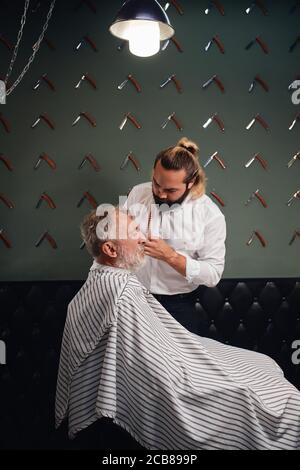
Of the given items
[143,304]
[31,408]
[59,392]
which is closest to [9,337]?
[31,408]

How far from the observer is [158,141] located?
302 cm

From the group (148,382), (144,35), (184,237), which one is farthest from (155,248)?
(144,35)

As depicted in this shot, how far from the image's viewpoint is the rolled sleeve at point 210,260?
250 centimetres

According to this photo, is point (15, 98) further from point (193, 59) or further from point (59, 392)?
point (59, 392)

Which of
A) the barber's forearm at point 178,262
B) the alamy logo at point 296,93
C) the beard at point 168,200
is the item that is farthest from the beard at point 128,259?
the alamy logo at point 296,93

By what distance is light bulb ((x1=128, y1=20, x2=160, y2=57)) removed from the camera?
Result: 231 cm

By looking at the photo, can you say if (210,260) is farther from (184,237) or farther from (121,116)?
(121,116)

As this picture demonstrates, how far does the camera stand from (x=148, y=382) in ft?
6.36

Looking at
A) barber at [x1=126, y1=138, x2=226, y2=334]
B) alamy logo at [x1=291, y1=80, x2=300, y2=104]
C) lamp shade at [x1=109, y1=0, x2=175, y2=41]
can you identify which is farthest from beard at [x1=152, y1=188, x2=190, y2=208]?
alamy logo at [x1=291, y1=80, x2=300, y2=104]

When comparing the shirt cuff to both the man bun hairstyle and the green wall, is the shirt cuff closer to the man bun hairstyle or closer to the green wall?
the man bun hairstyle

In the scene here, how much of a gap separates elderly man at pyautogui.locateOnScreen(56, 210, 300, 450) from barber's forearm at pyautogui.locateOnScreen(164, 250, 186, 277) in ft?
0.91

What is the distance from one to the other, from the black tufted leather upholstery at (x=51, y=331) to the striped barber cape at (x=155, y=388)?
83 centimetres

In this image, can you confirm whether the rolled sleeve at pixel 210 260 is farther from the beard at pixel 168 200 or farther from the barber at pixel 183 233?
the beard at pixel 168 200

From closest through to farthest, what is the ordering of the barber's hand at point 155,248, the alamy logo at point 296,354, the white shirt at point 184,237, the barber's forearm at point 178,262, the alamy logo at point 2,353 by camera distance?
the barber's hand at point 155,248, the barber's forearm at point 178,262, the white shirt at point 184,237, the alamy logo at point 2,353, the alamy logo at point 296,354
